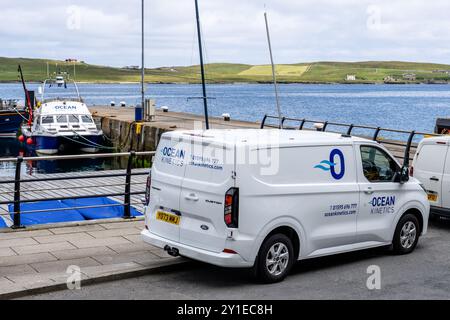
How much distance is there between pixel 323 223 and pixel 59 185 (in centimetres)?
1147

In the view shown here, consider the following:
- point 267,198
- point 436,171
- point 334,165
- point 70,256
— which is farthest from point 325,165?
point 436,171

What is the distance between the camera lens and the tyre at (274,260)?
868 cm

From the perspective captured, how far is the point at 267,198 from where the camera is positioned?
28.3 ft

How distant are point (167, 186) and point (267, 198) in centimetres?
144

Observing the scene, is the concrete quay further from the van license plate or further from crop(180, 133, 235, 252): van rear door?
crop(180, 133, 235, 252): van rear door

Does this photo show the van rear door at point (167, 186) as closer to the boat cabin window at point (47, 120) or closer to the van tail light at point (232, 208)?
the van tail light at point (232, 208)

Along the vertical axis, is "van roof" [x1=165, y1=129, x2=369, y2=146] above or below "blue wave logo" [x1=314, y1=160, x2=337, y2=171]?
above

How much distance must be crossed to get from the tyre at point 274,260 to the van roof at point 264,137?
1250 mm

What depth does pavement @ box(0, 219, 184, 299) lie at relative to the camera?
8594 millimetres

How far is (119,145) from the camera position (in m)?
42.4

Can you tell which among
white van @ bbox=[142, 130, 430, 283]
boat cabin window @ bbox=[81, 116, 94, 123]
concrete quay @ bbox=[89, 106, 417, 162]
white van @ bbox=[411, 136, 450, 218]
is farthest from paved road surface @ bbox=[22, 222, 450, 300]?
boat cabin window @ bbox=[81, 116, 94, 123]

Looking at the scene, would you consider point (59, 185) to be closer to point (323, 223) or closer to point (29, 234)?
point (29, 234)

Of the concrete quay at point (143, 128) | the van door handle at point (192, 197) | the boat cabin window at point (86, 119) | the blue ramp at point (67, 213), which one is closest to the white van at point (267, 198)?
the van door handle at point (192, 197)
